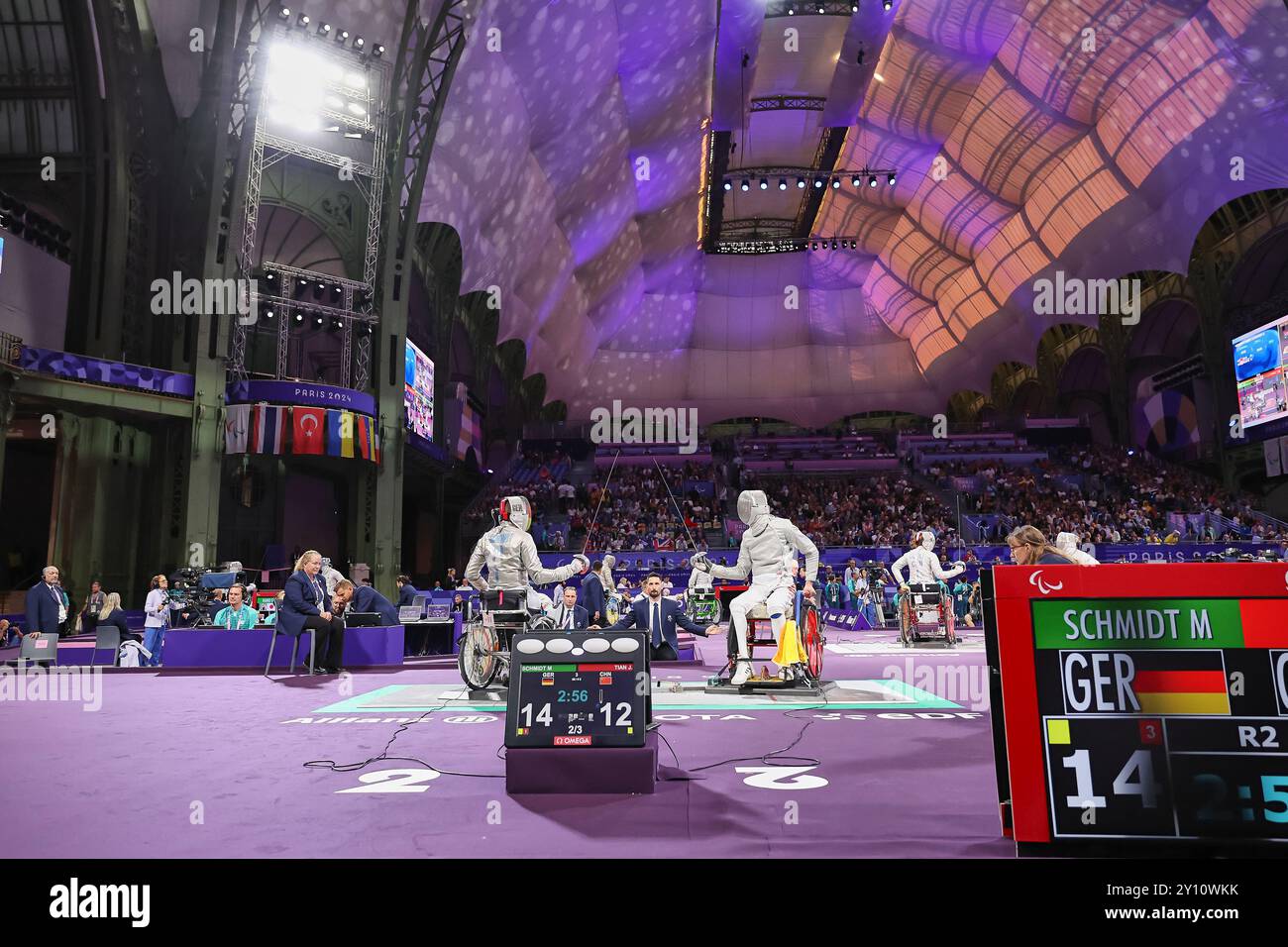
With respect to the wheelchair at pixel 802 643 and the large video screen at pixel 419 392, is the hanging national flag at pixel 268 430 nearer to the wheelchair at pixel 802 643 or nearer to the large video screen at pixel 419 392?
the large video screen at pixel 419 392

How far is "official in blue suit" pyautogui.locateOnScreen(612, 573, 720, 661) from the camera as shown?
459 inches

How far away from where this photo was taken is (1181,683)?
307 cm

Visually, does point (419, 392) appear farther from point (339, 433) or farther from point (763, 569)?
point (763, 569)

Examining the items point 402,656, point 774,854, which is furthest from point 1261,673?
point 402,656

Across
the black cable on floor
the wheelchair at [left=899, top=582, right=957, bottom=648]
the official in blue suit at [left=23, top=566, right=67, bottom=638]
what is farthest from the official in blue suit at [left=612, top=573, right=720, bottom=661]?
the official in blue suit at [left=23, top=566, right=67, bottom=638]

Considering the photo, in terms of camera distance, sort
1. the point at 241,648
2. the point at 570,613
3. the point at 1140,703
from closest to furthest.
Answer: the point at 1140,703 < the point at 241,648 < the point at 570,613

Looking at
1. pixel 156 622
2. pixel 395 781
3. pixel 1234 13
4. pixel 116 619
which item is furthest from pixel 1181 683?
pixel 1234 13

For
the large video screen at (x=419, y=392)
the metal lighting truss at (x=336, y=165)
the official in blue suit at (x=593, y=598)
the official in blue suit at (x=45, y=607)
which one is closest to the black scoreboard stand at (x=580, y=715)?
the official in blue suit at (x=593, y=598)

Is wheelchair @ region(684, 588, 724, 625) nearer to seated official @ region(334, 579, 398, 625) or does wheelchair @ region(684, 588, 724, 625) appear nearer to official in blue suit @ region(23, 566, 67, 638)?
→ seated official @ region(334, 579, 398, 625)

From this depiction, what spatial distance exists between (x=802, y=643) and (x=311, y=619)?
6336 mm
